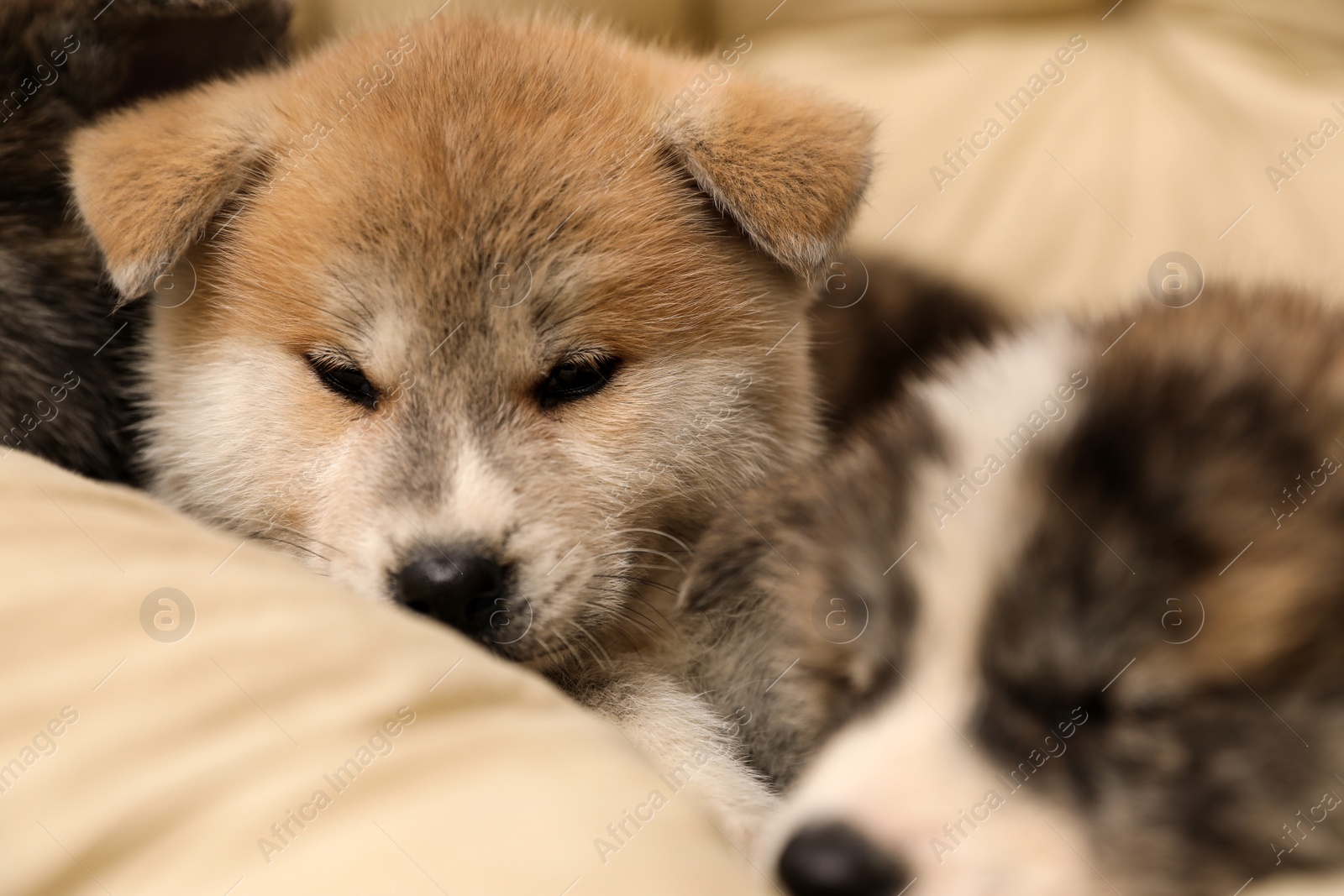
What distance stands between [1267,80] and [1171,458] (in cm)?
131

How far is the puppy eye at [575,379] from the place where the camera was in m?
1.56

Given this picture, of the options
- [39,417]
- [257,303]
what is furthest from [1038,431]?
[39,417]

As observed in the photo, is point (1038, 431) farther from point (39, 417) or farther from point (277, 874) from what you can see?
point (39, 417)

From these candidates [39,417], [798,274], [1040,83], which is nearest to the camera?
[39,417]

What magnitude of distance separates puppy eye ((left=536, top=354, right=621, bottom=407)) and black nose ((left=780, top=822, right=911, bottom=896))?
696 millimetres

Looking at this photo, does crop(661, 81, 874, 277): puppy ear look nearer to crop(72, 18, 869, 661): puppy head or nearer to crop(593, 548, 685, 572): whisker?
crop(72, 18, 869, 661): puppy head

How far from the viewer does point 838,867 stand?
1.06 meters

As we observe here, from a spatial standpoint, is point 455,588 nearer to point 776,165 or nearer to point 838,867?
point 838,867

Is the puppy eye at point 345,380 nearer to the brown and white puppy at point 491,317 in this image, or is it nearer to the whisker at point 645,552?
the brown and white puppy at point 491,317

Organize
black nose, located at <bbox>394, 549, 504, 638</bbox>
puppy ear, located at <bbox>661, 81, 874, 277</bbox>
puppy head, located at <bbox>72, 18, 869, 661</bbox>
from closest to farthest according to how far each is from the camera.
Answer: black nose, located at <bbox>394, 549, 504, 638</bbox>, puppy head, located at <bbox>72, 18, 869, 661</bbox>, puppy ear, located at <bbox>661, 81, 874, 277</bbox>

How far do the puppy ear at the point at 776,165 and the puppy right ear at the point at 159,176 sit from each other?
1.95 ft

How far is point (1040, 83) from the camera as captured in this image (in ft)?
7.57

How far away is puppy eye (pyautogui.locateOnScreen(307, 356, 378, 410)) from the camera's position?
1559mm

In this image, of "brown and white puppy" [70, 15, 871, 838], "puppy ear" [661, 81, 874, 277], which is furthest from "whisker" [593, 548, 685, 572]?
"puppy ear" [661, 81, 874, 277]
